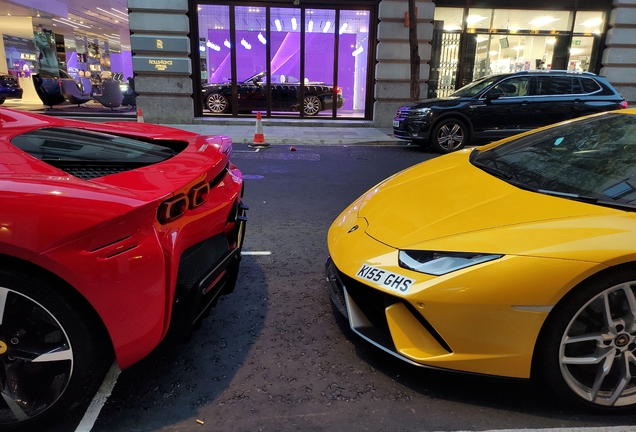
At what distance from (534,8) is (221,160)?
587 inches

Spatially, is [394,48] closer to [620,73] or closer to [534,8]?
[534,8]

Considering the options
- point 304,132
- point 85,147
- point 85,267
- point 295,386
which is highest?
point 85,147

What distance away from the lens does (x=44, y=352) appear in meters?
1.93

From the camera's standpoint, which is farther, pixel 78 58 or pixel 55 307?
pixel 78 58

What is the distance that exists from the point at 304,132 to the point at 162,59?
469cm

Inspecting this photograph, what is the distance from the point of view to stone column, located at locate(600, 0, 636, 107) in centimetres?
1407

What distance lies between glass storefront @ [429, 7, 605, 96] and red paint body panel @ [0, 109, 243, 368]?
13819 millimetres

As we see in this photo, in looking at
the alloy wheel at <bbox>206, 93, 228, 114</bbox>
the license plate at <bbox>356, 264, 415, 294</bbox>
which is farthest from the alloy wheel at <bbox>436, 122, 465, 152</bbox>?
the license plate at <bbox>356, 264, 415, 294</bbox>

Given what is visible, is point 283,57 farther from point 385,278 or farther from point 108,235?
point 108,235

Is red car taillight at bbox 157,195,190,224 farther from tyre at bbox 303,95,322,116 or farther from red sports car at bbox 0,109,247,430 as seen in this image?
tyre at bbox 303,95,322,116

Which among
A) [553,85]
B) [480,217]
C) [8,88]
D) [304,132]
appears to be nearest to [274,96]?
[304,132]

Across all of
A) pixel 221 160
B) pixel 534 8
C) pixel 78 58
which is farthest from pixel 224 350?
pixel 78 58

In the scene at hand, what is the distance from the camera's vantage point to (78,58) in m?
27.1

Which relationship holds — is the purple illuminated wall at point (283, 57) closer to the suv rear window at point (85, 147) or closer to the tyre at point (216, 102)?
the tyre at point (216, 102)
